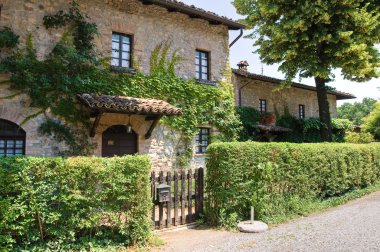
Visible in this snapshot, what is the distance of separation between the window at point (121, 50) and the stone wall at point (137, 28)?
→ 20cm

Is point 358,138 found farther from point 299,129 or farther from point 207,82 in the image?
point 207,82

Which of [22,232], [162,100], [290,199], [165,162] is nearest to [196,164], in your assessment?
[165,162]

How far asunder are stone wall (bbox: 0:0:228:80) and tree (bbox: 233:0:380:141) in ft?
8.15

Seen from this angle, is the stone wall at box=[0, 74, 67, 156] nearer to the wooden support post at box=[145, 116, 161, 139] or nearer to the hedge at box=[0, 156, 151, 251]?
the wooden support post at box=[145, 116, 161, 139]

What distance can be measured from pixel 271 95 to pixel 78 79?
11.7 meters

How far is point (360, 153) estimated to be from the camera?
11.9 metres

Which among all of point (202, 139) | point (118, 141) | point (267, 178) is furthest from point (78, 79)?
point (267, 178)

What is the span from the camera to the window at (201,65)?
1270 centimetres

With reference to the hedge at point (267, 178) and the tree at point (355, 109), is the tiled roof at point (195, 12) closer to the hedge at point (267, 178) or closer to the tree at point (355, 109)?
the hedge at point (267, 178)

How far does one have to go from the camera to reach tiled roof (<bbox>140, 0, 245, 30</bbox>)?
11204mm

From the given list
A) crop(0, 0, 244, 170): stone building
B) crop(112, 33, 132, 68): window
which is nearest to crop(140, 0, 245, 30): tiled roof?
crop(0, 0, 244, 170): stone building

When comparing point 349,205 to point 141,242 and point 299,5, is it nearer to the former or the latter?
point 141,242

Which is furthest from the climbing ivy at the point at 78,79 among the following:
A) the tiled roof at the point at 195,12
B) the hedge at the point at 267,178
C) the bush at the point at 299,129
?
the bush at the point at 299,129

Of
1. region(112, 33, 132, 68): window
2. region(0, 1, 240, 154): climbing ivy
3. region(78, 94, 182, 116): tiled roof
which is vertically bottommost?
region(78, 94, 182, 116): tiled roof
